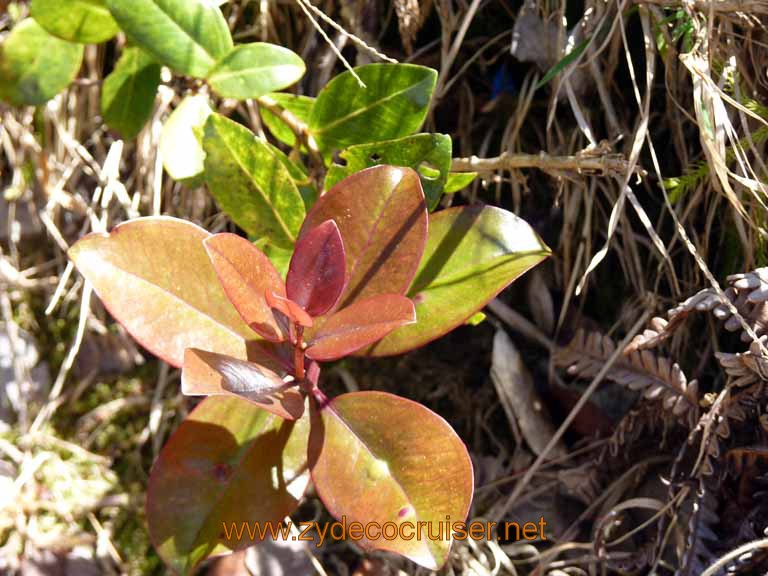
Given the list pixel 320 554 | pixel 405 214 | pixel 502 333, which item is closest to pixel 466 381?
pixel 502 333

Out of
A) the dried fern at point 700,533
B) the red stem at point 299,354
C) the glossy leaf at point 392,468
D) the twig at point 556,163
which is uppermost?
the twig at point 556,163

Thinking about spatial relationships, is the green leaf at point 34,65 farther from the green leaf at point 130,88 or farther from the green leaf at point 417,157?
the green leaf at point 417,157

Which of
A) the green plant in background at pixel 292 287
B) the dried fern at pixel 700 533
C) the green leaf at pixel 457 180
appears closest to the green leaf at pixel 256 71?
the green plant in background at pixel 292 287

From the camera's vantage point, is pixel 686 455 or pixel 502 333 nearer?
pixel 686 455

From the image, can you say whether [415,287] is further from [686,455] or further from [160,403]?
[160,403]

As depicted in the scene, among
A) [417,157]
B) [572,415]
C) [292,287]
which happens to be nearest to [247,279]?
[292,287]

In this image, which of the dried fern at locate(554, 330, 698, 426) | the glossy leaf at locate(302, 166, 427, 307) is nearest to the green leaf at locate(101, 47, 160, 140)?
the glossy leaf at locate(302, 166, 427, 307)

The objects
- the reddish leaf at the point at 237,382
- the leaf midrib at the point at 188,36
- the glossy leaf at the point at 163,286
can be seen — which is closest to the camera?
the reddish leaf at the point at 237,382

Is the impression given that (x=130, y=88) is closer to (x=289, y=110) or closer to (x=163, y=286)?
(x=289, y=110)
